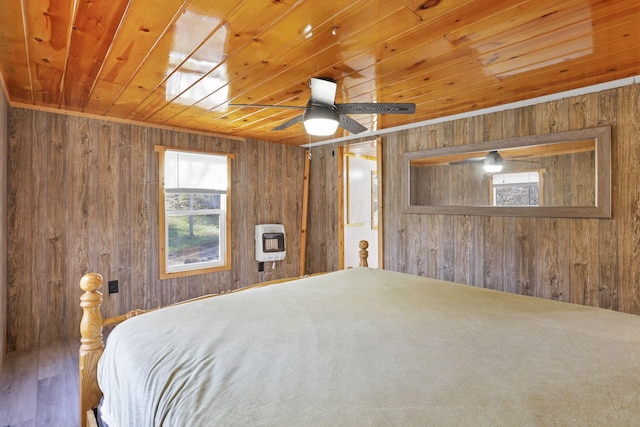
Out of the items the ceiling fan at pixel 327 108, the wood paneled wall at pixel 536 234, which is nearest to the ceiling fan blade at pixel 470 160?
the wood paneled wall at pixel 536 234

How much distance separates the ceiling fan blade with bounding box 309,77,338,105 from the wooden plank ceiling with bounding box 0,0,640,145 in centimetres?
11

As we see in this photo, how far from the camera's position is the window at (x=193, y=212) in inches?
146

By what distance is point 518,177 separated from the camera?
293 centimetres

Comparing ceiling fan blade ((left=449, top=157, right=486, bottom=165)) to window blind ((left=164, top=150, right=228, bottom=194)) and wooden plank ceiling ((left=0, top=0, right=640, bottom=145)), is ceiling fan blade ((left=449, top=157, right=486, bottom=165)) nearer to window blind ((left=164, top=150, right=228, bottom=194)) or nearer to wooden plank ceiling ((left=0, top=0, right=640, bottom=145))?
wooden plank ceiling ((left=0, top=0, right=640, bottom=145))

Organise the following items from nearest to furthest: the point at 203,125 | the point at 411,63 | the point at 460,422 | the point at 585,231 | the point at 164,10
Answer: the point at 460,422 < the point at 164,10 < the point at 411,63 < the point at 585,231 < the point at 203,125

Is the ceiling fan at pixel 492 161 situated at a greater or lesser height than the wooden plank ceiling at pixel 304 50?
lesser

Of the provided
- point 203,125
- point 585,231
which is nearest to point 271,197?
point 203,125

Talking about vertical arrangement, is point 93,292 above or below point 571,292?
above

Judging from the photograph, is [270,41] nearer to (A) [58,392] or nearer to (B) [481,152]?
(B) [481,152]

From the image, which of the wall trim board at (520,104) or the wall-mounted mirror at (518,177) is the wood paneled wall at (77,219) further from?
the wall-mounted mirror at (518,177)

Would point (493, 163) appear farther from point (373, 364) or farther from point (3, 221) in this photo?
point (3, 221)

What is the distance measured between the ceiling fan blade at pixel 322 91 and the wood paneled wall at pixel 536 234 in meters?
1.75

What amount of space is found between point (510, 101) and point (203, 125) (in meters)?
2.98

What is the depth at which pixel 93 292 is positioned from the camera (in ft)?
5.21
